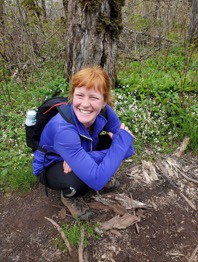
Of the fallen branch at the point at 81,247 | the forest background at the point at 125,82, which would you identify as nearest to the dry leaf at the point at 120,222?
the fallen branch at the point at 81,247

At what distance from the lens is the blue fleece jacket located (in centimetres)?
219

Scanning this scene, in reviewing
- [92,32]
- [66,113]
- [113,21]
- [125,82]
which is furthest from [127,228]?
[113,21]

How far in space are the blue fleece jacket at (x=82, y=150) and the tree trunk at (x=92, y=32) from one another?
2.26m

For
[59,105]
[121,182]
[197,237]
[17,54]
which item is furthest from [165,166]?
[17,54]

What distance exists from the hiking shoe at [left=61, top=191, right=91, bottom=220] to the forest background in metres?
0.70

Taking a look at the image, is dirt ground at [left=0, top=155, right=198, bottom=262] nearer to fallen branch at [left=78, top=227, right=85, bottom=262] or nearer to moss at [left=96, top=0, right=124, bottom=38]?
fallen branch at [left=78, top=227, right=85, bottom=262]

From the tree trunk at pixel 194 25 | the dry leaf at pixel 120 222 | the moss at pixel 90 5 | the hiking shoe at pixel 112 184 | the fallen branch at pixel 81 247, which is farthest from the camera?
the tree trunk at pixel 194 25

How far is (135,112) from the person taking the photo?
4297 millimetres

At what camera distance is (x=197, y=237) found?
8.72 ft

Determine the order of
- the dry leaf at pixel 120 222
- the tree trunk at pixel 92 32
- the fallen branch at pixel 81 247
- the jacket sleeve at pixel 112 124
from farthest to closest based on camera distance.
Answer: the tree trunk at pixel 92 32 → the jacket sleeve at pixel 112 124 → the dry leaf at pixel 120 222 → the fallen branch at pixel 81 247

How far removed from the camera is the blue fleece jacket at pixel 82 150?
2193 mm

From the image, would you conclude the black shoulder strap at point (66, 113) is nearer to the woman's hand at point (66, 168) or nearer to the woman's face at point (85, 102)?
the woman's face at point (85, 102)

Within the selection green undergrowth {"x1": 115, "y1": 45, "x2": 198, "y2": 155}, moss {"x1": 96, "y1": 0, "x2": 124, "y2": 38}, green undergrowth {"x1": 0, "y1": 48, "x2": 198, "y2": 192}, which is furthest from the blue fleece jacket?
moss {"x1": 96, "y1": 0, "x2": 124, "y2": 38}

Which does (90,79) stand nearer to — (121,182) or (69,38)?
(121,182)
